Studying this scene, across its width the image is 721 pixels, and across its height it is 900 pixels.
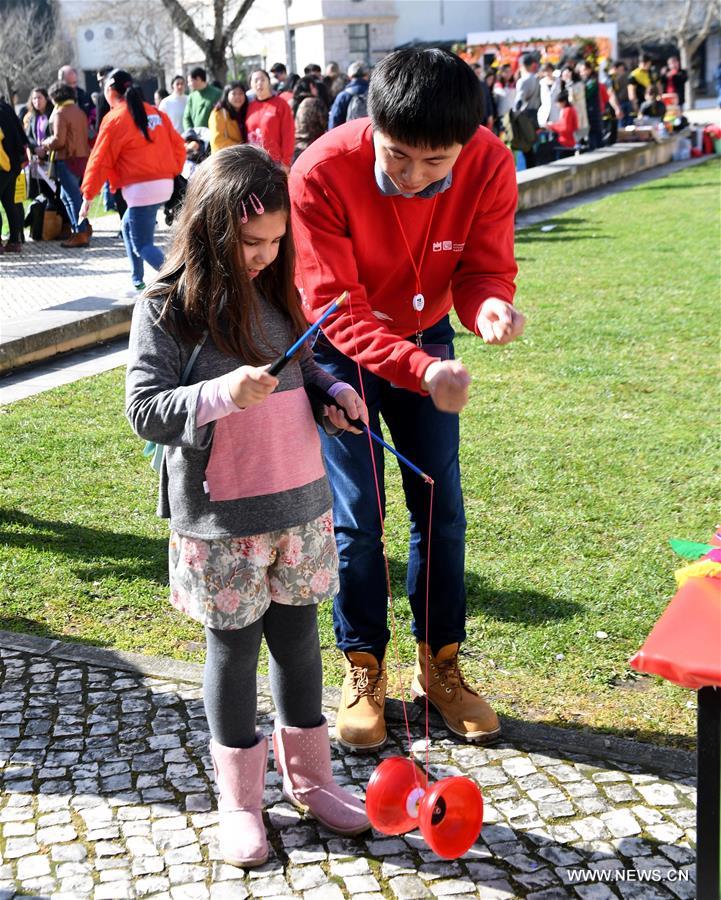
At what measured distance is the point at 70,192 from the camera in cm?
1171

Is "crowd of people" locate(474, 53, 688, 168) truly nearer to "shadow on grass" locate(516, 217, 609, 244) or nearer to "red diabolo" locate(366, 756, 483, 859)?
"shadow on grass" locate(516, 217, 609, 244)

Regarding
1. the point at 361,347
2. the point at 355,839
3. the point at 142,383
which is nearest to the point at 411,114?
the point at 361,347

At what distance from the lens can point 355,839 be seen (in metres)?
2.72

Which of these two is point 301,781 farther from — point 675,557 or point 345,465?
point 675,557

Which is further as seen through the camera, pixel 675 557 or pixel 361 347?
pixel 675 557

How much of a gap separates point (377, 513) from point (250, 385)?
928 millimetres

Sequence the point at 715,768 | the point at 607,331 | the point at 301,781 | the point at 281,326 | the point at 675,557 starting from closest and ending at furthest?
the point at 715,768 < the point at 281,326 < the point at 301,781 < the point at 675,557 < the point at 607,331

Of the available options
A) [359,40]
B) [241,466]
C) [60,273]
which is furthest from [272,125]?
[359,40]

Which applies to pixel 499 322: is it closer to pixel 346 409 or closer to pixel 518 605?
pixel 346 409

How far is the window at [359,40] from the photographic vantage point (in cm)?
4978

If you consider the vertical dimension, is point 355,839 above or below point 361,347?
below

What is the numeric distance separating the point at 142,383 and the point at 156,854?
1.11 m

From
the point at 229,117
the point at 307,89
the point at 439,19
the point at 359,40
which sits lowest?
the point at 229,117

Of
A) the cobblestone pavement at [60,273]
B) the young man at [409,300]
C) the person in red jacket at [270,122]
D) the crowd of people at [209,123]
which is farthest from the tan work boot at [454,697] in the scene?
the person in red jacket at [270,122]
